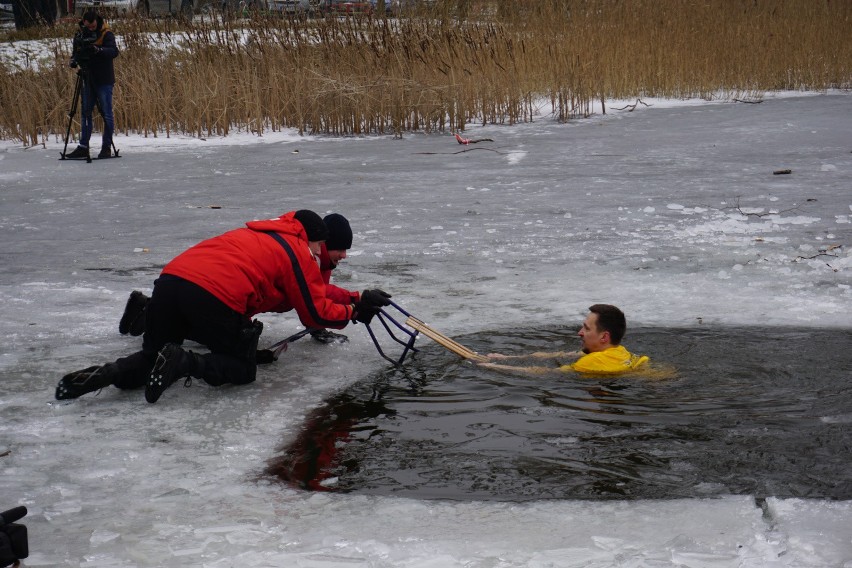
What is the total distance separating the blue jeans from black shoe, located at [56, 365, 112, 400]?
8.84m

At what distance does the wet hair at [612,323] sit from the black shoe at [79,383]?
2.60m

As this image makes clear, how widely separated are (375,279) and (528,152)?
19.0ft

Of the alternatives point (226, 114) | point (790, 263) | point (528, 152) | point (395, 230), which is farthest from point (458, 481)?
point (226, 114)

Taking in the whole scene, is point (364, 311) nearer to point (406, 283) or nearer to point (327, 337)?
point (327, 337)

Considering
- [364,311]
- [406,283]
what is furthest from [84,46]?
[364,311]

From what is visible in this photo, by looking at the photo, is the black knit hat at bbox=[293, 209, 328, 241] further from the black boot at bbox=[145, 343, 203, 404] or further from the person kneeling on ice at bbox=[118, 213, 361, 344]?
the black boot at bbox=[145, 343, 203, 404]

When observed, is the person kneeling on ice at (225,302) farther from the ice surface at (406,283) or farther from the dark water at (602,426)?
the dark water at (602,426)

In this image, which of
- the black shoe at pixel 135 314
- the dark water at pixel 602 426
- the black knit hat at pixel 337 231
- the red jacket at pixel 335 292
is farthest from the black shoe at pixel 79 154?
the dark water at pixel 602 426

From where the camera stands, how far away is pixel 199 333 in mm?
4926

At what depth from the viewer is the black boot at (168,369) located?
459cm

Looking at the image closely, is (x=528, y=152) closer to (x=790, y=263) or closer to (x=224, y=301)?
(x=790, y=263)

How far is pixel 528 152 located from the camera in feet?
40.0

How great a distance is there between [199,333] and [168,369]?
347 millimetres

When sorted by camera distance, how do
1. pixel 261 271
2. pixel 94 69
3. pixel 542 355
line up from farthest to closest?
pixel 94 69, pixel 542 355, pixel 261 271
